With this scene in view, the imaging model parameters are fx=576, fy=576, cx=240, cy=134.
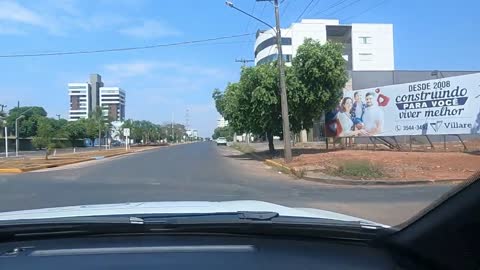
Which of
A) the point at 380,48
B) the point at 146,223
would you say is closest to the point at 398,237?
the point at 146,223

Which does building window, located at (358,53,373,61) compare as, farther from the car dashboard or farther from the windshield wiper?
the car dashboard

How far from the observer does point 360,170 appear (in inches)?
859

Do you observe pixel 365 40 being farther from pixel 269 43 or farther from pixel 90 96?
pixel 90 96

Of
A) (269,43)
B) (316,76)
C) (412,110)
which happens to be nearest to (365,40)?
(269,43)

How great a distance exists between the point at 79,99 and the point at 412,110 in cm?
14484

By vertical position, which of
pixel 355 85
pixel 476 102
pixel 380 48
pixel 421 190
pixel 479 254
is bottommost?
pixel 421 190

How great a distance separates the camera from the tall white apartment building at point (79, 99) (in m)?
163

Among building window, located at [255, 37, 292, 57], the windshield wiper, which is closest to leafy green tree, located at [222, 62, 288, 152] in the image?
the windshield wiper

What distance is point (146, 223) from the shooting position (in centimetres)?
246

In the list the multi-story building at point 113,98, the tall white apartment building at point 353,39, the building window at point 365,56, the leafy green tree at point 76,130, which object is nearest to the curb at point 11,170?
the tall white apartment building at point 353,39

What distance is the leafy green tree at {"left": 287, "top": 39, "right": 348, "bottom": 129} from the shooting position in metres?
34.4

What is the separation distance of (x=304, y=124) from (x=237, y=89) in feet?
17.1

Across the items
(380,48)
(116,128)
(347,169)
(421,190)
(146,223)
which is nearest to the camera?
(146,223)

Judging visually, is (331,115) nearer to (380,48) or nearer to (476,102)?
(476,102)
